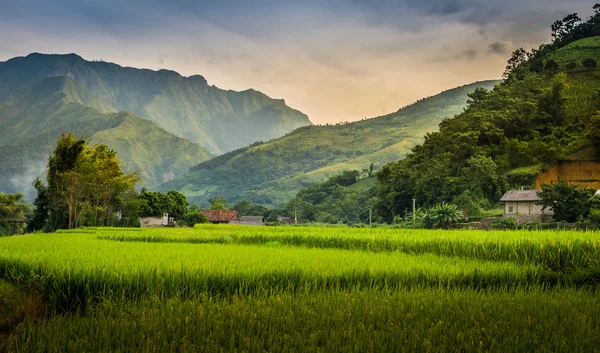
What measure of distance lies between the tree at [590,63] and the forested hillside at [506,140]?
0.17 meters

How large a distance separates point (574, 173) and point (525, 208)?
18.3m

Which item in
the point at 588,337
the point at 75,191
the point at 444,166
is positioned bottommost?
the point at 588,337

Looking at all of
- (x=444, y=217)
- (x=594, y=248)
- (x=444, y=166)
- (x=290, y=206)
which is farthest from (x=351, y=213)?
(x=594, y=248)

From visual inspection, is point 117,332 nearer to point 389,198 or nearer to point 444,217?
point 444,217

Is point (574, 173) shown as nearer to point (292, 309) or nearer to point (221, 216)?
point (221, 216)

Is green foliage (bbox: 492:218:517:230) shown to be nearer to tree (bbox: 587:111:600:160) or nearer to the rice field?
tree (bbox: 587:111:600:160)

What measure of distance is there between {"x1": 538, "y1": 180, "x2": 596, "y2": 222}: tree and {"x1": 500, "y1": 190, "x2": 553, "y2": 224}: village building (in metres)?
4.10

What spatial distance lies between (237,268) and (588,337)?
519cm

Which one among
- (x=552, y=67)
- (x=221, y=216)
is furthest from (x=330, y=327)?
(x=552, y=67)

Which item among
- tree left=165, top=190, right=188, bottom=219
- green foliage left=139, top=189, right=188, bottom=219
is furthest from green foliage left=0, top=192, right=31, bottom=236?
tree left=165, top=190, right=188, bottom=219

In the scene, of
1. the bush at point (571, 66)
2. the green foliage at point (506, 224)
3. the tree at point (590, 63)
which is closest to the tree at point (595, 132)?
the green foliage at point (506, 224)

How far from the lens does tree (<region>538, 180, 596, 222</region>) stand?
46.8 meters

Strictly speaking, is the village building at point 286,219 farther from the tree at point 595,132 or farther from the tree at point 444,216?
the tree at point 595,132

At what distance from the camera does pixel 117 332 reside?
4.65 metres
